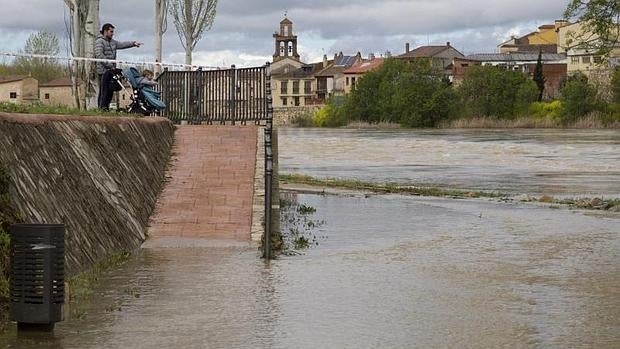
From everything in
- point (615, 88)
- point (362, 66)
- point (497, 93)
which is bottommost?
point (497, 93)

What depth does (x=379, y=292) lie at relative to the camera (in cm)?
1114

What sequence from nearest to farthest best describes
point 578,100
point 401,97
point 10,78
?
point 10,78 → point 578,100 → point 401,97

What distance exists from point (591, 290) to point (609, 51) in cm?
1143

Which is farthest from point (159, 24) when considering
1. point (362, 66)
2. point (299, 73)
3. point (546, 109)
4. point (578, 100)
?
point (299, 73)

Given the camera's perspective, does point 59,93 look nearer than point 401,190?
Yes

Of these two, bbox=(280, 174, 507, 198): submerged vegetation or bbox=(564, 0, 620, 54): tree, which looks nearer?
bbox=(564, 0, 620, 54): tree

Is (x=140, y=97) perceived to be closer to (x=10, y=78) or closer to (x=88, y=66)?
(x=88, y=66)

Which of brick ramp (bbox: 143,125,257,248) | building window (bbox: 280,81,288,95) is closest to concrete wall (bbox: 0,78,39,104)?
brick ramp (bbox: 143,125,257,248)

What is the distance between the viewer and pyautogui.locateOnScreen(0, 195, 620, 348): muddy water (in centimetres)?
888

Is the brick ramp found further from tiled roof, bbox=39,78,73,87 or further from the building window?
the building window

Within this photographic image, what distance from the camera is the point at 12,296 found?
8.55 metres

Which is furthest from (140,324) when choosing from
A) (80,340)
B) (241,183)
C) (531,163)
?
(531,163)

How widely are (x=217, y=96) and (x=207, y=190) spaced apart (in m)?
7.36

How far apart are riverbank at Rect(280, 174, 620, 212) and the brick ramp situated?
747 cm
